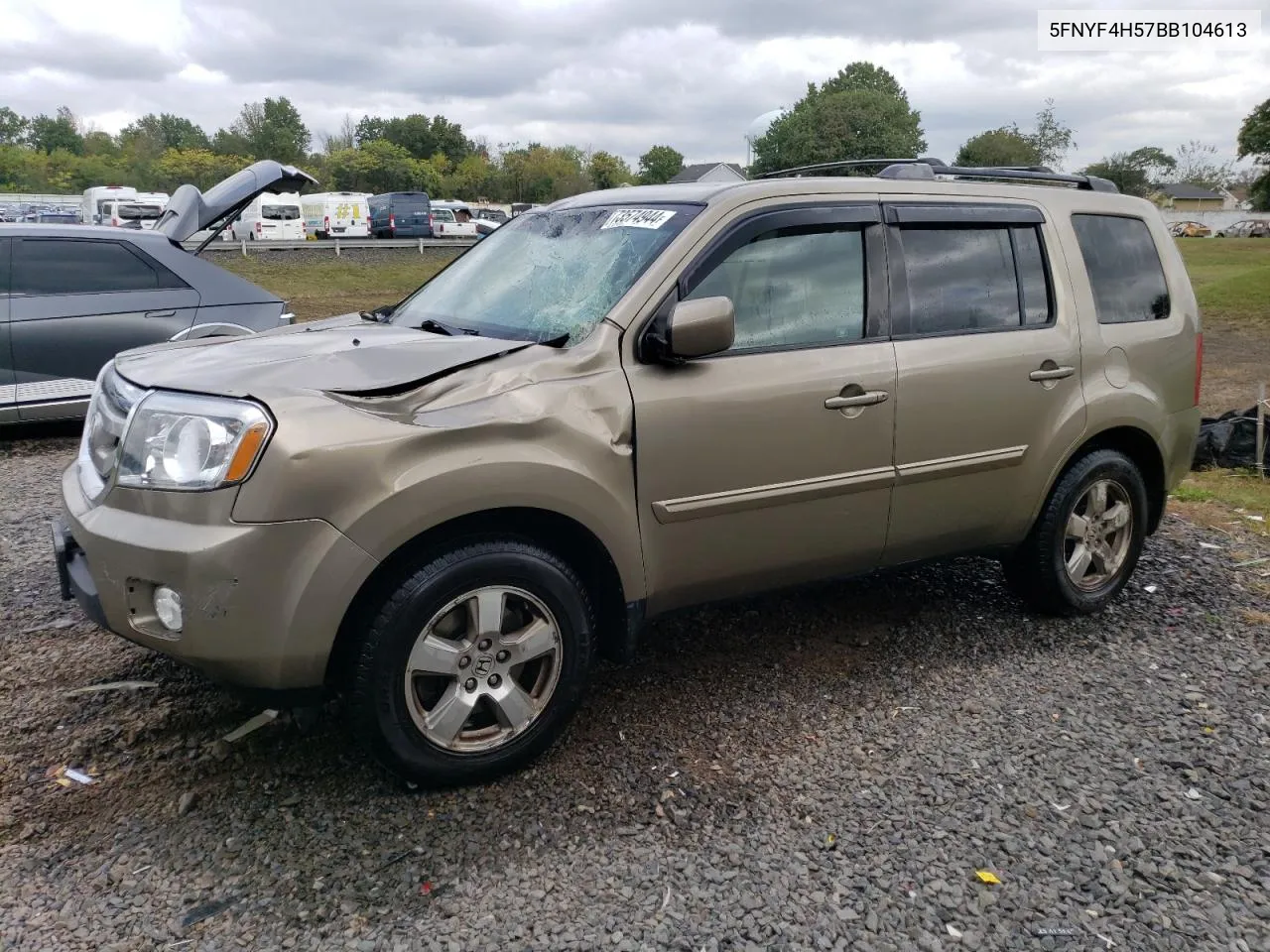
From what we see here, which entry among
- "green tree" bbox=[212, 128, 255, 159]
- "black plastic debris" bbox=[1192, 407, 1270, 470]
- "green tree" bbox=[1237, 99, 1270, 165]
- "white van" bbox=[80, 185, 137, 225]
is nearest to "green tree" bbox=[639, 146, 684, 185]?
"green tree" bbox=[212, 128, 255, 159]

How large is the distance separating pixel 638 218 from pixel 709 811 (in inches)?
80.2

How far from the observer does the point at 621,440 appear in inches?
121

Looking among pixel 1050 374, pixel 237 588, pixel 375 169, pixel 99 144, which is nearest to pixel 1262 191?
pixel 375 169

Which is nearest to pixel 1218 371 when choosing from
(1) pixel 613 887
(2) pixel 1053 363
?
(2) pixel 1053 363

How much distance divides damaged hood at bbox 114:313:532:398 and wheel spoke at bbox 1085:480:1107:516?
266cm

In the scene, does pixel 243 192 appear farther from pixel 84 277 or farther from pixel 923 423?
pixel 923 423

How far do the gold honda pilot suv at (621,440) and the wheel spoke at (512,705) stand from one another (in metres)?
0.01

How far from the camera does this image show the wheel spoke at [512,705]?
297 centimetres

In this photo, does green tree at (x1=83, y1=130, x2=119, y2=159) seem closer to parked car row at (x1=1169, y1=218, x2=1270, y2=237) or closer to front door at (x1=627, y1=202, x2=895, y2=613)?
parked car row at (x1=1169, y1=218, x2=1270, y2=237)

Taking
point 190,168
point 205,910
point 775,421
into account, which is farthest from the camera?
point 190,168

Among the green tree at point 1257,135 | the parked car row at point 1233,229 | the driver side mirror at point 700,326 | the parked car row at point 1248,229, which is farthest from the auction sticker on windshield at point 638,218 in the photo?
the parked car row at point 1248,229

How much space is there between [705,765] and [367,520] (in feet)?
4.43

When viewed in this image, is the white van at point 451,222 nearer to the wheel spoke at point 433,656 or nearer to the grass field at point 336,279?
the grass field at point 336,279

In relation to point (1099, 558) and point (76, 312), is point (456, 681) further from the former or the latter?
point (76, 312)
